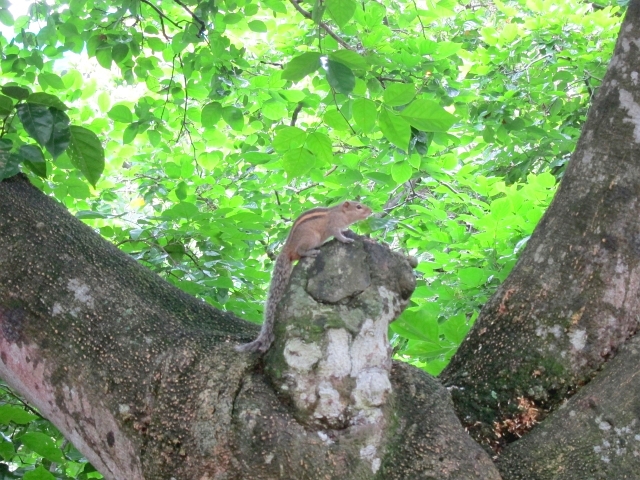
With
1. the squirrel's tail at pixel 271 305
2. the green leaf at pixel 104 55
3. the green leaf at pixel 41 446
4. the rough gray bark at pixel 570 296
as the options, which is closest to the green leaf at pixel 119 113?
the green leaf at pixel 104 55

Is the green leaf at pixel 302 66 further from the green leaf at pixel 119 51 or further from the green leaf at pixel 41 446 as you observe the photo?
the green leaf at pixel 119 51

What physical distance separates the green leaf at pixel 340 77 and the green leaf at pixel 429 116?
25 cm

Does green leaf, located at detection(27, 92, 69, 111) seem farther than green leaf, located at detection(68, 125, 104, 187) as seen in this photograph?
No

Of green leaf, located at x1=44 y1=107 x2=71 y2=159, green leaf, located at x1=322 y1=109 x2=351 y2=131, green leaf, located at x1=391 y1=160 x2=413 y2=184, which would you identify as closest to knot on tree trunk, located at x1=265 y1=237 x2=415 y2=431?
green leaf, located at x1=322 y1=109 x2=351 y2=131

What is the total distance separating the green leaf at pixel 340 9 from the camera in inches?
69.1

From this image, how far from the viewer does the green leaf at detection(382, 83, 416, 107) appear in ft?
5.86

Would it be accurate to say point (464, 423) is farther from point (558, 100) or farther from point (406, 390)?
point (558, 100)

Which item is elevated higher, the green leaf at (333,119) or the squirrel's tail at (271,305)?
the green leaf at (333,119)

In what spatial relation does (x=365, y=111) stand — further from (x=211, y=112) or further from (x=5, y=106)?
(x=211, y=112)

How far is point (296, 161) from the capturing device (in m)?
2.19

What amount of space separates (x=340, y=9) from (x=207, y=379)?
1046 millimetres

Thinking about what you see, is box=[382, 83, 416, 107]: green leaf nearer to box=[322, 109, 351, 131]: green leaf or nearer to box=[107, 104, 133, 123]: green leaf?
box=[322, 109, 351, 131]: green leaf

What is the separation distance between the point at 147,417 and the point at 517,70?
3842 mm

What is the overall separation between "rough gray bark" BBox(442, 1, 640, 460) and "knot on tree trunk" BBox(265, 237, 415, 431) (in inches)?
12.2
